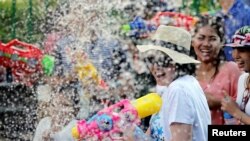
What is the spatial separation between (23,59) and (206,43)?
0.86m

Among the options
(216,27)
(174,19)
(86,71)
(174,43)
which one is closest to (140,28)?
(174,19)

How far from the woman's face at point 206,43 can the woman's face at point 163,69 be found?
1.09 ft

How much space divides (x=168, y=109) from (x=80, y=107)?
741 millimetres

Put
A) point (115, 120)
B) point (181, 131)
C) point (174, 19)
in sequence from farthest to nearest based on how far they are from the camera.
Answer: point (174, 19), point (115, 120), point (181, 131)

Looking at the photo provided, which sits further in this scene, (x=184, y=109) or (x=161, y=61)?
(x=161, y=61)

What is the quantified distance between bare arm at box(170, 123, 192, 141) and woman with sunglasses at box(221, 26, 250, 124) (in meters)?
0.43

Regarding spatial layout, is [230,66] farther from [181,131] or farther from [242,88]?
[181,131]

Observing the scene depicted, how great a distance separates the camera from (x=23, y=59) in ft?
9.93

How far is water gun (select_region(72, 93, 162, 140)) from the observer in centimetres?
216

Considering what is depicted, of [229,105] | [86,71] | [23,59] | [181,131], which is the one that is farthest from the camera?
[23,59]

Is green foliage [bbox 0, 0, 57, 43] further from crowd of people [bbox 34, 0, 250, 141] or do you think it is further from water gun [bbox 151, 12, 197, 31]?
water gun [bbox 151, 12, 197, 31]

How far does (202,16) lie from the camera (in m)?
→ 2.57

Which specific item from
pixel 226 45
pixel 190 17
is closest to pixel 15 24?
pixel 190 17

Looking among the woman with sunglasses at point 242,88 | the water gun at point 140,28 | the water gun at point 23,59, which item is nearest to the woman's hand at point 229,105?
the woman with sunglasses at point 242,88
